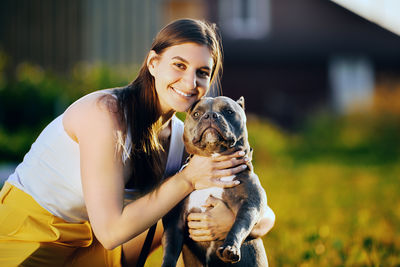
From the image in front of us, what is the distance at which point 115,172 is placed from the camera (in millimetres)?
2430

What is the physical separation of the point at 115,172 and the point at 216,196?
532mm

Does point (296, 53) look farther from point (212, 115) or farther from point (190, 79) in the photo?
point (212, 115)

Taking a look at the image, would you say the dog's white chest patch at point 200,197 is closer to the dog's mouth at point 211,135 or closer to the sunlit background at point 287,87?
the dog's mouth at point 211,135

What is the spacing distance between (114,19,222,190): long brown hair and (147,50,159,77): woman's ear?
3 cm

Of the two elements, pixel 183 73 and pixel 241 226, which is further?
pixel 183 73

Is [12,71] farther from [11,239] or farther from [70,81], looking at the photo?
[11,239]

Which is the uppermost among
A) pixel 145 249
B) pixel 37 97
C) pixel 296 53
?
pixel 145 249

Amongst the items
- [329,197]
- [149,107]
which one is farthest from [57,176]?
[329,197]

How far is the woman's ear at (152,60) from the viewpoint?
8.71 ft

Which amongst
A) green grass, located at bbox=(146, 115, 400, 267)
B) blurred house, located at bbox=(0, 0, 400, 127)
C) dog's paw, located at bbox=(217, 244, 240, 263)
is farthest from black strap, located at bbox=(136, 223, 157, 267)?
blurred house, located at bbox=(0, 0, 400, 127)

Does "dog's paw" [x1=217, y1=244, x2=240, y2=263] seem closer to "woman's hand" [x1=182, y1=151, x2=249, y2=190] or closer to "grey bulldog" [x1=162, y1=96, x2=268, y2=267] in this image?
"grey bulldog" [x1=162, y1=96, x2=268, y2=267]

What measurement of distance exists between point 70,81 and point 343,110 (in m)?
7.45

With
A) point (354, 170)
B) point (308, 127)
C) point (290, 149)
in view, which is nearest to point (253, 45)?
point (308, 127)

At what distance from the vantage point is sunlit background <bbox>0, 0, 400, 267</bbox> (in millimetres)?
4906
